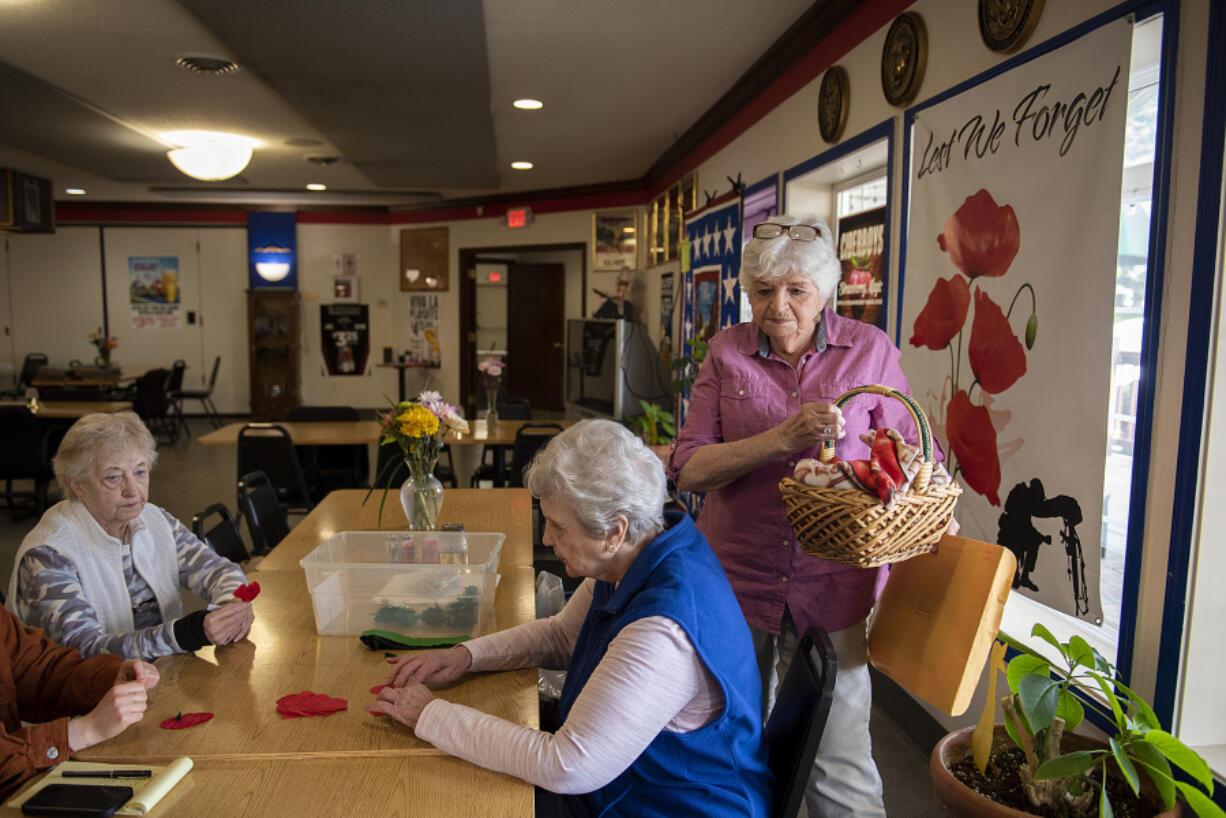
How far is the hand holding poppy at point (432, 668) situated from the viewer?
174 cm

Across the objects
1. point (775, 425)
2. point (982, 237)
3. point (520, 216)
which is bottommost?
point (775, 425)

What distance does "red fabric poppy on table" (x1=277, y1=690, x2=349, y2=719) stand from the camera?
1612 mm

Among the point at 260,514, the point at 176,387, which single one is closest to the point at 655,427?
the point at 260,514

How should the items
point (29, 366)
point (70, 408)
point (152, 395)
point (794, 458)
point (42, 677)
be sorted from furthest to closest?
point (29, 366) → point (152, 395) → point (70, 408) → point (794, 458) → point (42, 677)

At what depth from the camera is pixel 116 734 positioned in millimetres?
1499

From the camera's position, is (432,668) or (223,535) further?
(223,535)

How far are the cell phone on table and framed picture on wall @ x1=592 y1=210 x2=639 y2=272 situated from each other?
8052mm

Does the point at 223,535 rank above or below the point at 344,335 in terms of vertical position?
below

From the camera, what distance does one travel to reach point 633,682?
4.52 feet

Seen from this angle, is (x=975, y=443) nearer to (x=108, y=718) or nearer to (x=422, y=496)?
(x=422, y=496)

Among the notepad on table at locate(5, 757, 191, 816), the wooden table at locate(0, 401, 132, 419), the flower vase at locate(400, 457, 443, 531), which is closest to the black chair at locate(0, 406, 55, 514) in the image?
the wooden table at locate(0, 401, 132, 419)

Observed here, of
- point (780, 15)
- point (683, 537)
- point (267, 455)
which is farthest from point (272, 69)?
point (683, 537)

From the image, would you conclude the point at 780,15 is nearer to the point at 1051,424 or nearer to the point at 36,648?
the point at 1051,424

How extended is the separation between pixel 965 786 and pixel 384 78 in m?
4.81
